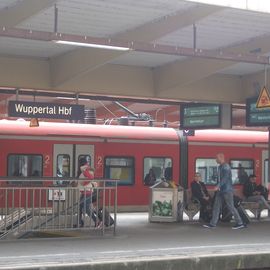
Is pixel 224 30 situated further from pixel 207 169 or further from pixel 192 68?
pixel 207 169

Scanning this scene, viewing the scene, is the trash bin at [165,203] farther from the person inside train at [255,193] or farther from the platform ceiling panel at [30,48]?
the platform ceiling panel at [30,48]

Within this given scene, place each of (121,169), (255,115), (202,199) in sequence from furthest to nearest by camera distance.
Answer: (121,169), (255,115), (202,199)

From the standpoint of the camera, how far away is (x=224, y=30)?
1176cm

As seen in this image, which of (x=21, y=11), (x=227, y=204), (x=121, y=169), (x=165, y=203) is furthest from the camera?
(x=121, y=169)

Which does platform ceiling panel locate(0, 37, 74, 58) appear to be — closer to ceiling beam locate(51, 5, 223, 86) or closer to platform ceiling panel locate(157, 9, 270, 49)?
ceiling beam locate(51, 5, 223, 86)

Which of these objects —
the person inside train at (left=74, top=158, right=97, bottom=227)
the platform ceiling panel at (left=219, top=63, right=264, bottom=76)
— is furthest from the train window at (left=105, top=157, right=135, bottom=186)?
the person inside train at (left=74, top=158, right=97, bottom=227)

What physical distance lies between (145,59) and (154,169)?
475 centimetres

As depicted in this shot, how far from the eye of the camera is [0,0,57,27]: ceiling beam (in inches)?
373

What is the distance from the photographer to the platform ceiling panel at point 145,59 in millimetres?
13914

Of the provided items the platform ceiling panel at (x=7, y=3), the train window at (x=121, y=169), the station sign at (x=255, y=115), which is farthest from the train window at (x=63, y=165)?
the platform ceiling panel at (x=7, y=3)

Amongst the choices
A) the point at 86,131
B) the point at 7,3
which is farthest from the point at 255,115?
the point at 7,3

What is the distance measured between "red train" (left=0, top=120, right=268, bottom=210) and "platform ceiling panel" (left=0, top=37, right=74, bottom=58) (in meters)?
3.16

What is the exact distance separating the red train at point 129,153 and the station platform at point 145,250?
15.9 feet

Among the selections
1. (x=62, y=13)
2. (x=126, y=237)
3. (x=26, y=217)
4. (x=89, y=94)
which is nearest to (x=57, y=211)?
(x=26, y=217)
